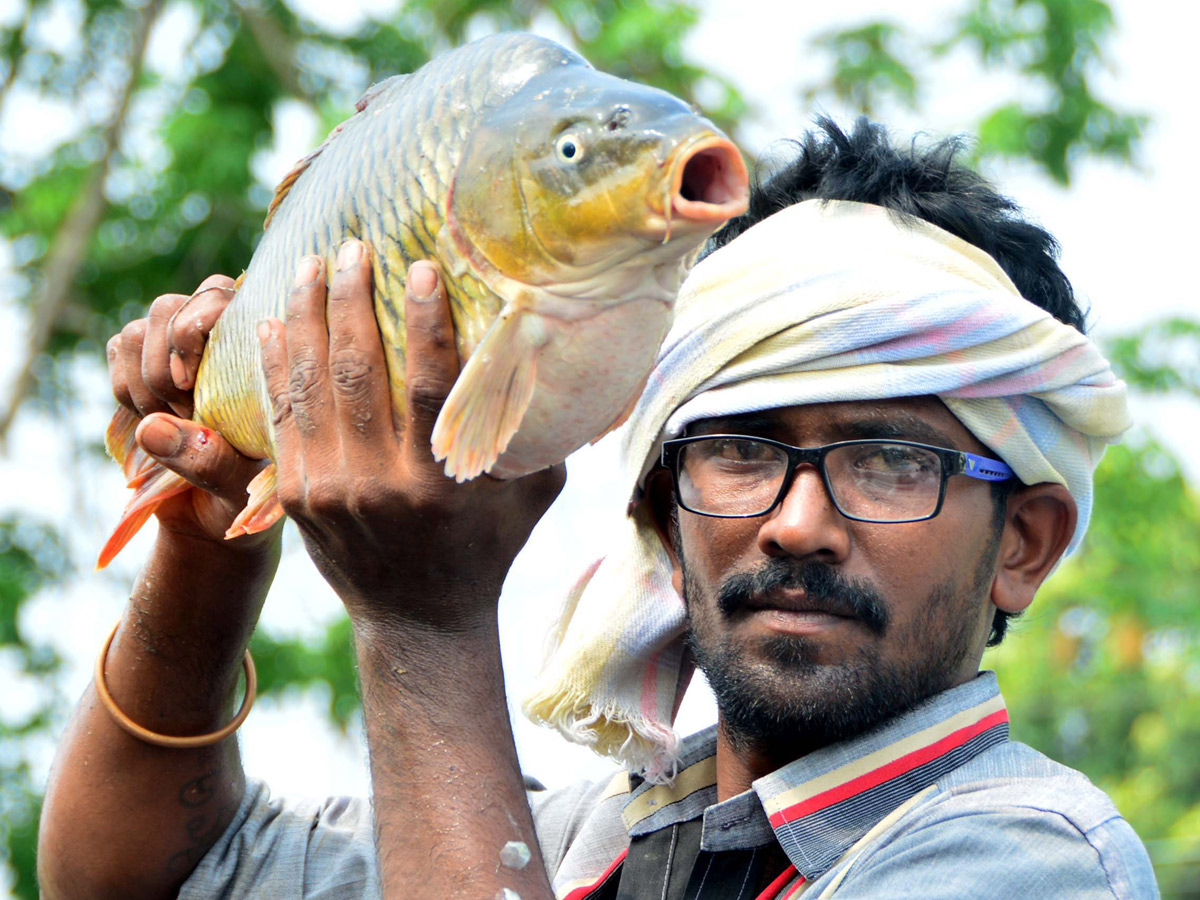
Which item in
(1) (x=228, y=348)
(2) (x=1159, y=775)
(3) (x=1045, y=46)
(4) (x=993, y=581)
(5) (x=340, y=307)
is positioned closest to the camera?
(5) (x=340, y=307)

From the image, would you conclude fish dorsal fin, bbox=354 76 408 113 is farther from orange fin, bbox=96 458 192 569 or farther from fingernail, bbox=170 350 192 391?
orange fin, bbox=96 458 192 569

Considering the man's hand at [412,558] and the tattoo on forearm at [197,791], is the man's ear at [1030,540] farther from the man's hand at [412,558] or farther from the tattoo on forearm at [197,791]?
the tattoo on forearm at [197,791]

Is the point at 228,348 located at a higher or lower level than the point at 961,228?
higher

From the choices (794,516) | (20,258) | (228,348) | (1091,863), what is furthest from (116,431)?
(20,258)

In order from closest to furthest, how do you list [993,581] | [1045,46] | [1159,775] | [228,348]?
[228,348] → [993,581] → [1045,46] → [1159,775]

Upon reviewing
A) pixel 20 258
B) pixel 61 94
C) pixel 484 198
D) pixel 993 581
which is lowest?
pixel 20 258

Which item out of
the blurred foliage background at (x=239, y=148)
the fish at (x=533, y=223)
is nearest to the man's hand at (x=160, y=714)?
the fish at (x=533, y=223)

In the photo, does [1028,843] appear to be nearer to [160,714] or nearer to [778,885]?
[778,885]

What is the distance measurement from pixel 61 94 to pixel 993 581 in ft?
23.7

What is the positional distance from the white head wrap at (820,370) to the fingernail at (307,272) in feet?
2.04

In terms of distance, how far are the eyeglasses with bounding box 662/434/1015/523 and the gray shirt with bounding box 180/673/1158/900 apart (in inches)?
10.8

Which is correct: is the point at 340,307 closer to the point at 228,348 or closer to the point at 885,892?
the point at 228,348

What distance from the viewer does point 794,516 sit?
1.88 m

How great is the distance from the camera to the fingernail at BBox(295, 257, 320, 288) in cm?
159
